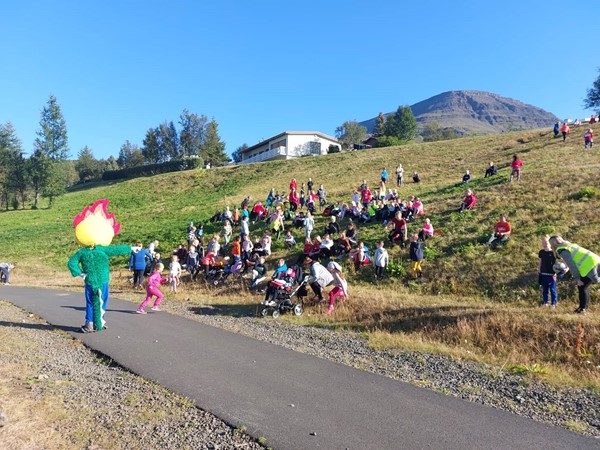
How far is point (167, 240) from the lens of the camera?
25.4m

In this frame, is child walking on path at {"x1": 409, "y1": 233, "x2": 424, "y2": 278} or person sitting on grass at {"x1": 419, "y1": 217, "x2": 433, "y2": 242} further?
person sitting on grass at {"x1": 419, "y1": 217, "x2": 433, "y2": 242}

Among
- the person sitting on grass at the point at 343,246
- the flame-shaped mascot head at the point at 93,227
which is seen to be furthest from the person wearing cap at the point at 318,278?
the flame-shaped mascot head at the point at 93,227

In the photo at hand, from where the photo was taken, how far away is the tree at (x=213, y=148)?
78938mm

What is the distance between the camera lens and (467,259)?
1358 cm

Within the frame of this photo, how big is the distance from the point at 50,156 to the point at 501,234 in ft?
173

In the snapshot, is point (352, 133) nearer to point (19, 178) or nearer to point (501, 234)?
point (19, 178)

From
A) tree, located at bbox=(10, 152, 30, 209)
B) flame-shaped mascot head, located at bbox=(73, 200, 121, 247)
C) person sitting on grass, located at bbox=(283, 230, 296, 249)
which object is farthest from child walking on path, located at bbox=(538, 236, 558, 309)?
tree, located at bbox=(10, 152, 30, 209)

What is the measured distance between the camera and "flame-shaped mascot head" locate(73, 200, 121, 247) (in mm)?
8852

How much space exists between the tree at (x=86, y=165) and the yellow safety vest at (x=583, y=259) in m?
100

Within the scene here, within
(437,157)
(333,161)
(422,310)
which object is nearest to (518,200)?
(422,310)

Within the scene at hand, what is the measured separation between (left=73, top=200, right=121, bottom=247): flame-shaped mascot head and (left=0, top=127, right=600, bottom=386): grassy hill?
4.21m

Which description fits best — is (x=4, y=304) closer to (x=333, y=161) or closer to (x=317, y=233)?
(x=317, y=233)

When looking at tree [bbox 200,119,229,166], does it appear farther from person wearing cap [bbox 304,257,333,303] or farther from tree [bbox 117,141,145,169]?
person wearing cap [bbox 304,257,333,303]

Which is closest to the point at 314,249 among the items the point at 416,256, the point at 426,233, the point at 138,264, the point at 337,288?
the point at 416,256
